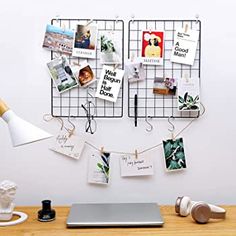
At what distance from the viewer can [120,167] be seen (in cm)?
175

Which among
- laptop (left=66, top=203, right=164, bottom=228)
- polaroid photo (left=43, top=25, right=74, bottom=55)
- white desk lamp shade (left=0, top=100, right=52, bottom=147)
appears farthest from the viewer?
polaroid photo (left=43, top=25, right=74, bottom=55)

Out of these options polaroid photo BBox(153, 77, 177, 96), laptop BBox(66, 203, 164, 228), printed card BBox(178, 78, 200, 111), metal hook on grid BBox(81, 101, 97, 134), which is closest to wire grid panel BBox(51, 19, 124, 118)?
metal hook on grid BBox(81, 101, 97, 134)

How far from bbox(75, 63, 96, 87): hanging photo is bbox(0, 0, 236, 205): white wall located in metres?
0.13

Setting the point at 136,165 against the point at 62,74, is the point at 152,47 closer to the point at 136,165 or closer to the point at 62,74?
the point at 62,74

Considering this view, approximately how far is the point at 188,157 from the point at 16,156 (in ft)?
2.41

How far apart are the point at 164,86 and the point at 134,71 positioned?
142 millimetres

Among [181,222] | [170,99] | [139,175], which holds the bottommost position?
[181,222]

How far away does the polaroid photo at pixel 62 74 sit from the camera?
1721 mm

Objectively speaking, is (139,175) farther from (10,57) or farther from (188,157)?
(10,57)

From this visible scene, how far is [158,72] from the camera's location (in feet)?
5.71

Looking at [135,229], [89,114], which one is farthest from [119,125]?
[135,229]

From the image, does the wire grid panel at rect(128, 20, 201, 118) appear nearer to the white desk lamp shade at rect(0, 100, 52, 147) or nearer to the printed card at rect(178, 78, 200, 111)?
the printed card at rect(178, 78, 200, 111)

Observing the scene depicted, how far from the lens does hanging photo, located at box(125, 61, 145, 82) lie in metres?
1.72

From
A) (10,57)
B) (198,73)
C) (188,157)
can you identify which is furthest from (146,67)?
(10,57)
